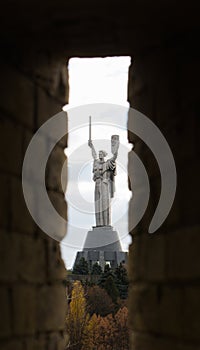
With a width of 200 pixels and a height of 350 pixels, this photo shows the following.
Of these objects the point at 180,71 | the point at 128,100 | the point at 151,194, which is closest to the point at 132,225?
the point at 151,194

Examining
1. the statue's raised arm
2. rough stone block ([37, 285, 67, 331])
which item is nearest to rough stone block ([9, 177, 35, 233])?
rough stone block ([37, 285, 67, 331])

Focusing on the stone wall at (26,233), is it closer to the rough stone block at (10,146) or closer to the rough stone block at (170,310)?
the rough stone block at (10,146)

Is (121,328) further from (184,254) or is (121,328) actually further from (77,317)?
(184,254)

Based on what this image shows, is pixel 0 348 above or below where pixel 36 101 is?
below

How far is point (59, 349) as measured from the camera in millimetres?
3754

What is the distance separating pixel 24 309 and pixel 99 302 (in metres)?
19.9

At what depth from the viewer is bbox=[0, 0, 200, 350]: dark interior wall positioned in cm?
302

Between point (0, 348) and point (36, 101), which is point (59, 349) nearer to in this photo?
point (0, 348)

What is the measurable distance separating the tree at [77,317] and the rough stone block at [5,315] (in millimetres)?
18407

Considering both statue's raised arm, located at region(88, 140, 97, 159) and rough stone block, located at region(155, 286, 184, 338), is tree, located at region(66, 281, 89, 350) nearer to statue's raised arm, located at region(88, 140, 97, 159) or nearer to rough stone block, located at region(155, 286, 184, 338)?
statue's raised arm, located at region(88, 140, 97, 159)

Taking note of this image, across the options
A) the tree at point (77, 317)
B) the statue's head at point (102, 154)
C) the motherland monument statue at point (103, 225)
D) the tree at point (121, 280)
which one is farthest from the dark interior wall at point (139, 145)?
the tree at point (121, 280)

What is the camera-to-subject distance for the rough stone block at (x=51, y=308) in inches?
139

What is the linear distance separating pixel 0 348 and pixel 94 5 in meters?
1.65

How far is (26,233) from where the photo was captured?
133 inches
